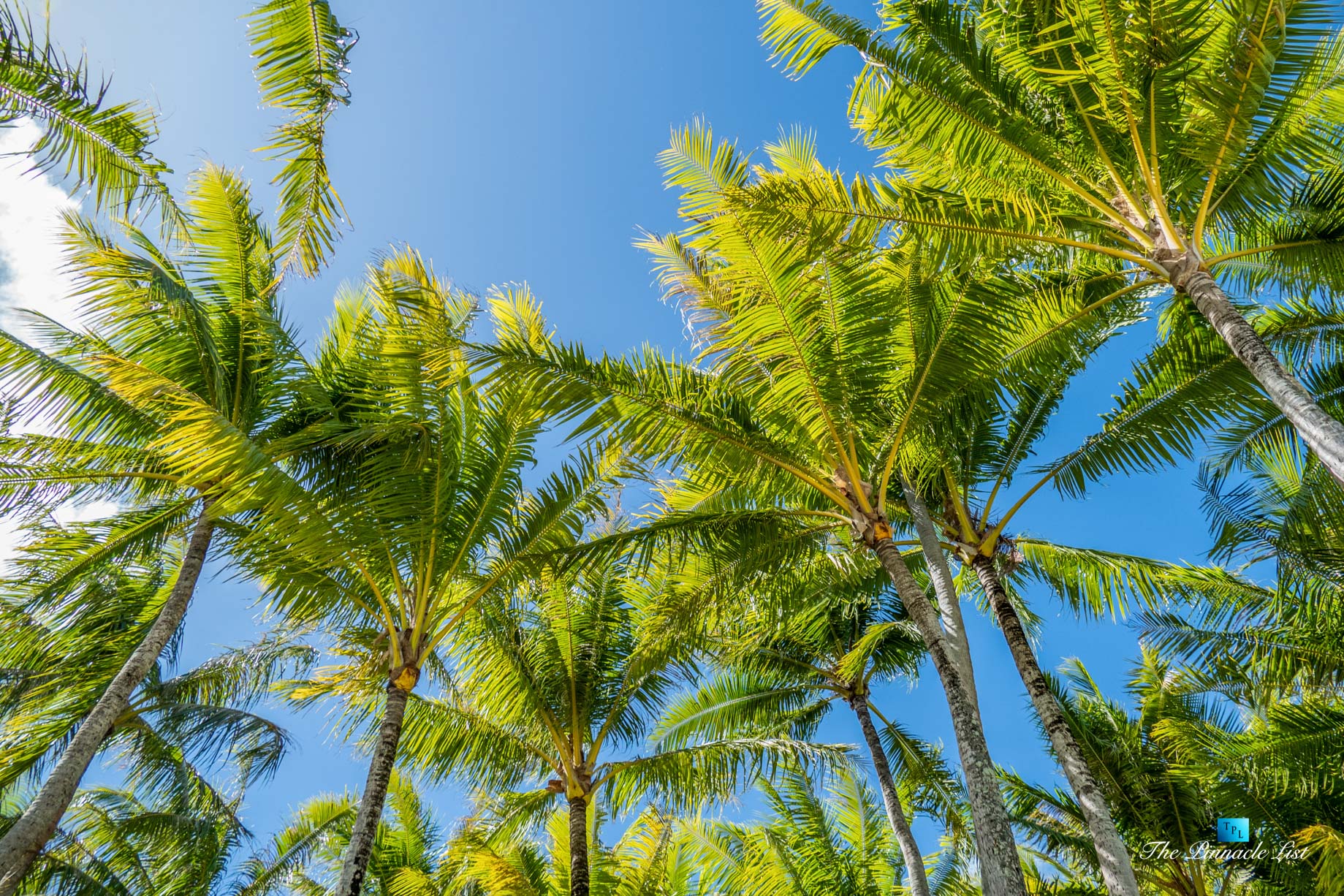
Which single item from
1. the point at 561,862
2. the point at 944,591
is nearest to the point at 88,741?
the point at 561,862

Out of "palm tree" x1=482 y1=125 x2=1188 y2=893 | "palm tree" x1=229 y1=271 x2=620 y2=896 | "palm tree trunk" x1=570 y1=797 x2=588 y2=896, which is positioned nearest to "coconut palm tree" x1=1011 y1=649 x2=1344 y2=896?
"palm tree" x1=482 y1=125 x2=1188 y2=893

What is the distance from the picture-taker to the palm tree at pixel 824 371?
A: 24.7ft

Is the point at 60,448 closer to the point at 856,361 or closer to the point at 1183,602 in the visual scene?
the point at 856,361

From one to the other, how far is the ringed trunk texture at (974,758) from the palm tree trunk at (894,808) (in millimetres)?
3653

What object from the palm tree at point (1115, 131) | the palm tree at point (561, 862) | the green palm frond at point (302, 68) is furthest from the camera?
the palm tree at point (561, 862)

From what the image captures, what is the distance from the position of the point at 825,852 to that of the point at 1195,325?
887cm

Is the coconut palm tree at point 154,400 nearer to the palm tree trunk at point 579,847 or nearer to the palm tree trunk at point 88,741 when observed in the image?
the palm tree trunk at point 88,741

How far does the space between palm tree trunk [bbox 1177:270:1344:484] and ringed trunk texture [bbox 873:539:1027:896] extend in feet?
10.6

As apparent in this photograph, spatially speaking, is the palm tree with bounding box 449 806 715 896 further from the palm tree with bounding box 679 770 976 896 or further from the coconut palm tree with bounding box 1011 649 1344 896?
the coconut palm tree with bounding box 1011 649 1344 896

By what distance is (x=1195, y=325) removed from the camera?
28.1 ft

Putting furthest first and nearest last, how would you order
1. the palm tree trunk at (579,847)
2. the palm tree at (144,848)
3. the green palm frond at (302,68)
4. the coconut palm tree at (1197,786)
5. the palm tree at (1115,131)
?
the palm tree at (144,848) → the coconut palm tree at (1197,786) → the palm tree trunk at (579,847) → the palm tree at (1115,131) → the green palm frond at (302,68)

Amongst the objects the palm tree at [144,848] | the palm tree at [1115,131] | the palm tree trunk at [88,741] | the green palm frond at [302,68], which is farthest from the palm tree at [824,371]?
the palm tree at [144,848]

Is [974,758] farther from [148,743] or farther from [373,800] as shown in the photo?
[148,743]

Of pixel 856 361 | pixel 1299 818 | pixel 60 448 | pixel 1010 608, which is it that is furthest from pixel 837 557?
pixel 60 448
